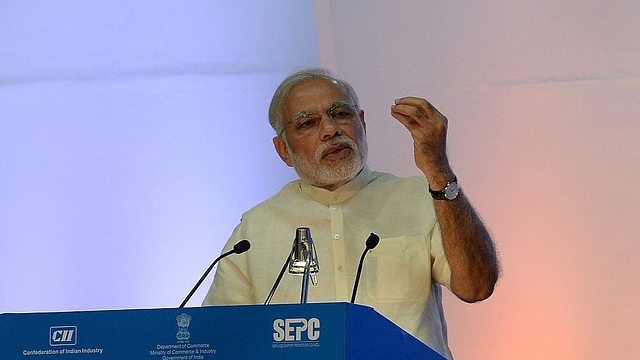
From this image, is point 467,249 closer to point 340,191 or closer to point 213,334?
point 340,191

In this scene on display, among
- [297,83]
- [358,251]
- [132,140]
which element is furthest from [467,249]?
[132,140]

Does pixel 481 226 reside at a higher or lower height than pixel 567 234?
lower

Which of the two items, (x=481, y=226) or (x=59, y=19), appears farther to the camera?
(x=59, y=19)

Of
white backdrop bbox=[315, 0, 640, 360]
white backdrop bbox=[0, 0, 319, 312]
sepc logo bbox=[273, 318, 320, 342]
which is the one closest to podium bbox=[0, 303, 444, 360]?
sepc logo bbox=[273, 318, 320, 342]

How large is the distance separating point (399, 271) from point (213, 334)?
1.08 metres

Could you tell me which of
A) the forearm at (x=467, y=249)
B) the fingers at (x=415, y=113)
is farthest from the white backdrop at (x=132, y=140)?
the fingers at (x=415, y=113)

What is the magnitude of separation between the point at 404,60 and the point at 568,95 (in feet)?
1.92

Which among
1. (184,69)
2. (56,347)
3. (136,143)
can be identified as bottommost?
(56,347)

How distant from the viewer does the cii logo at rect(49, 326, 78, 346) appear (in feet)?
5.20

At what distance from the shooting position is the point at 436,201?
2344 mm

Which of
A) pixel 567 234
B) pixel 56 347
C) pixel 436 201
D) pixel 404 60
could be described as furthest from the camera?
pixel 404 60

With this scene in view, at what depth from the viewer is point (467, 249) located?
2367 millimetres

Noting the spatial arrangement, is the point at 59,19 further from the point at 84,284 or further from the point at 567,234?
the point at 567,234

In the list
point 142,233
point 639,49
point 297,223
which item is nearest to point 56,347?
point 297,223
